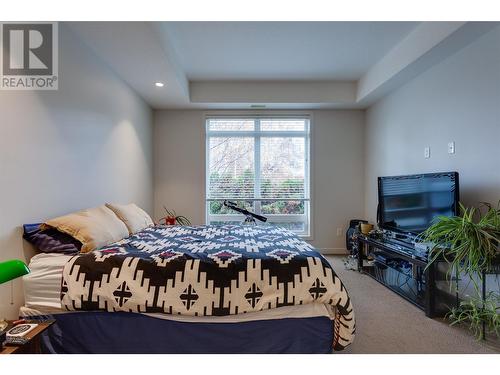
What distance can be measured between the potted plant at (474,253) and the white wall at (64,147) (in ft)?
9.33

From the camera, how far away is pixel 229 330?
159 centimetres

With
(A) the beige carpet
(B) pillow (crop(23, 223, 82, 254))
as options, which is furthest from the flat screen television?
(B) pillow (crop(23, 223, 82, 254))

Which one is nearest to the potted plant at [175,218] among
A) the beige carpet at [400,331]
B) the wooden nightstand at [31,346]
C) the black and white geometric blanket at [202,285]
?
the black and white geometric blanket at [202,285]

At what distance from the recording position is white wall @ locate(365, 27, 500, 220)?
221cm

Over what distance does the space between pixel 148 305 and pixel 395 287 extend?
2.51 meters

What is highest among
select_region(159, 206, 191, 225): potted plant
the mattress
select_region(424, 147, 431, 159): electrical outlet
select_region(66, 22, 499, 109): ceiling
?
select_region(66, 22, 499, 109): ceiling

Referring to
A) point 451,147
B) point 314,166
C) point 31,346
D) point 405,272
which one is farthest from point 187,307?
point 314,166

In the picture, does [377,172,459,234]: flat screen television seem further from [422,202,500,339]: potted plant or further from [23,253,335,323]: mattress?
[23,253,335,323]: mattress

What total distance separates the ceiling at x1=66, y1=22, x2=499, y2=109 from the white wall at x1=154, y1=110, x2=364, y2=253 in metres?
0.30

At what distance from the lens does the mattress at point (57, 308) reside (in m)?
1.59

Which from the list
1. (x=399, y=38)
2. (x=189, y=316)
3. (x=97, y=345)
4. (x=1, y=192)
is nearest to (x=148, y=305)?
(x=189, y=316)

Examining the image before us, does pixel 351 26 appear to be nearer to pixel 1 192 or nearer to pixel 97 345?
pixel 1 192

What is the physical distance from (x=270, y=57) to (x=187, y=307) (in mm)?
2827

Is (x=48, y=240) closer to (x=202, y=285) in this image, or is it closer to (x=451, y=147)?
(x=202, y=285)
